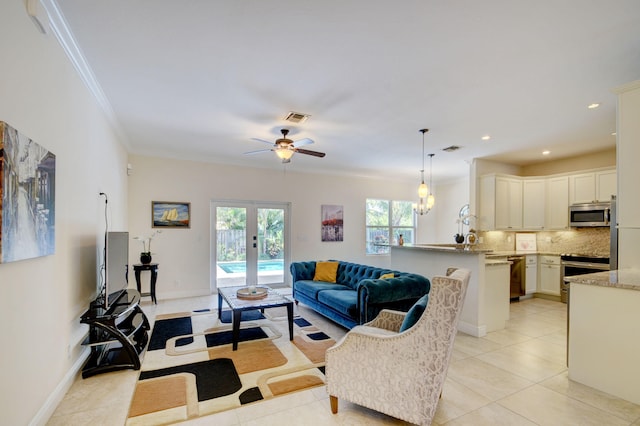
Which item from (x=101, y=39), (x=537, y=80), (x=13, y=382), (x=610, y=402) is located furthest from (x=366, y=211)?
(x=13, y=382)

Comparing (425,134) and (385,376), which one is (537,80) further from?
(385,376)

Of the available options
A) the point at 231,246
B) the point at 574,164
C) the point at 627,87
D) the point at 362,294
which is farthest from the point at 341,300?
the point at 574,164

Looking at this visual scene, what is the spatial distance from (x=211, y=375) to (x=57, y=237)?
1.71m

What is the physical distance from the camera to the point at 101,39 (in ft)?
7.51

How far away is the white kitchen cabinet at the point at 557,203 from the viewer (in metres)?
5.71

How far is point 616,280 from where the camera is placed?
8.29ft

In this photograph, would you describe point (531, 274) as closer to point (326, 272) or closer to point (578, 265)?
point (578, 265)

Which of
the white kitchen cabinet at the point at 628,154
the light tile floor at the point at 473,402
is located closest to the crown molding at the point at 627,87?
the white kitchen cabinet at the point at 628,154

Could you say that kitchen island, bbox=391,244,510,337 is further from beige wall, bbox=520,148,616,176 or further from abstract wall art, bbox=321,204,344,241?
beige wall, bbox=520,148,616,176

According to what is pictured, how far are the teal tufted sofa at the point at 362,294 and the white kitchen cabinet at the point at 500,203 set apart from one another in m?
2.95

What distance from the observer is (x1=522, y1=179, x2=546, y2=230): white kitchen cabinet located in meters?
6.04

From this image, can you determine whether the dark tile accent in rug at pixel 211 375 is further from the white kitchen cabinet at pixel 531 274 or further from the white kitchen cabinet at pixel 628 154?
the white kitchen cabinet at pixel 531 274

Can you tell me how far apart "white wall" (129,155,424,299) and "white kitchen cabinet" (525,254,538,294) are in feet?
11.5

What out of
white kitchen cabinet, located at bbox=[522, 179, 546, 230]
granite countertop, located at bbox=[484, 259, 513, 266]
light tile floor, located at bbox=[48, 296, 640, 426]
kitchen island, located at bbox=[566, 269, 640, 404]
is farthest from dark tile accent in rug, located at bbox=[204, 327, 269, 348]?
white kitchen cabinet, located at bbox=[522, 179, 546, 230]
